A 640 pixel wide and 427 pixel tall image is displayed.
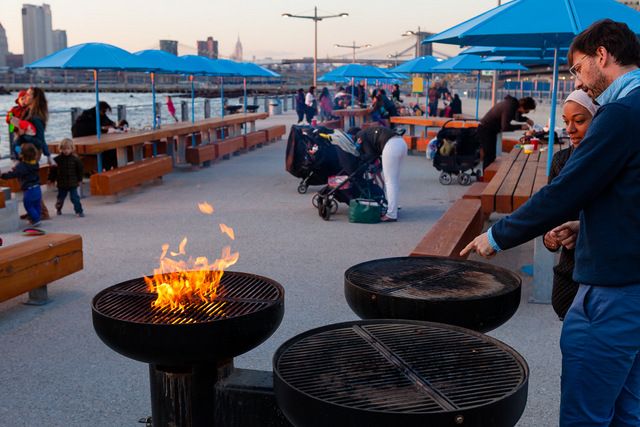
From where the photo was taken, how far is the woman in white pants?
32.1ft

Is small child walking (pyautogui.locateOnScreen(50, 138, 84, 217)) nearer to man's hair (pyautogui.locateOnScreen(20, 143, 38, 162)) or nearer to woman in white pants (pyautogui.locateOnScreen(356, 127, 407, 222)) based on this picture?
man's hair (pyautogui.locateOnScreen(20, 143, 38, 162))

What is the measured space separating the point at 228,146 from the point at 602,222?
16110mm

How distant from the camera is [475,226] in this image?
25.4 feet

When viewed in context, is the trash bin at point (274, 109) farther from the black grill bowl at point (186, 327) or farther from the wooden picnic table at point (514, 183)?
the black grill bowl at point (186, 327)

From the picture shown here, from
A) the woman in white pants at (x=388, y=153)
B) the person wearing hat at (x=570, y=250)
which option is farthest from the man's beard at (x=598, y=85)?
the woman in white pants at (x=388, y=153)

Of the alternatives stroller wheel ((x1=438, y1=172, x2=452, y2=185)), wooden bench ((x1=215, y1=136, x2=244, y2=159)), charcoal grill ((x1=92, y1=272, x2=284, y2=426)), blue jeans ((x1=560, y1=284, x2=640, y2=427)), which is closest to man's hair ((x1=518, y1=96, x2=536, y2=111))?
stroller wheel ((x1=438, y1=172, x2=452, y2=185))

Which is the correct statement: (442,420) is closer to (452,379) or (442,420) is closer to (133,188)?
(452,379)

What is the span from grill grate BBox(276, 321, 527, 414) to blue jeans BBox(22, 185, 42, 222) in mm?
7533

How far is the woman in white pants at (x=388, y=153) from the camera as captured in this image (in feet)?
32.1

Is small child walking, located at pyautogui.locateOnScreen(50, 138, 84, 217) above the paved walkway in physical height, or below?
above

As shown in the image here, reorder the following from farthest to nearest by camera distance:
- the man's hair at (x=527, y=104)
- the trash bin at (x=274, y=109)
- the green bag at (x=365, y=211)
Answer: the trash bin at (x=274, y=109), the man's hair at (x=527, y=104), the green bag at (x=365, y=211)

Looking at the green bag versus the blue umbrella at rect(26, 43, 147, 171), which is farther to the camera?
the blue umbrella at rect(26, 43, 147, 171)

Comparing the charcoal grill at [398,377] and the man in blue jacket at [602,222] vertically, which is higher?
the man in blue jacket at [602,222]

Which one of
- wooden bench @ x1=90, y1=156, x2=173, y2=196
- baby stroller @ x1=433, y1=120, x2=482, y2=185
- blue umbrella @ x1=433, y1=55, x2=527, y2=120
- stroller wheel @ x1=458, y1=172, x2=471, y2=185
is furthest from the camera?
blue umbrella @ x1=433, y1=55, x2=527, y2=120
